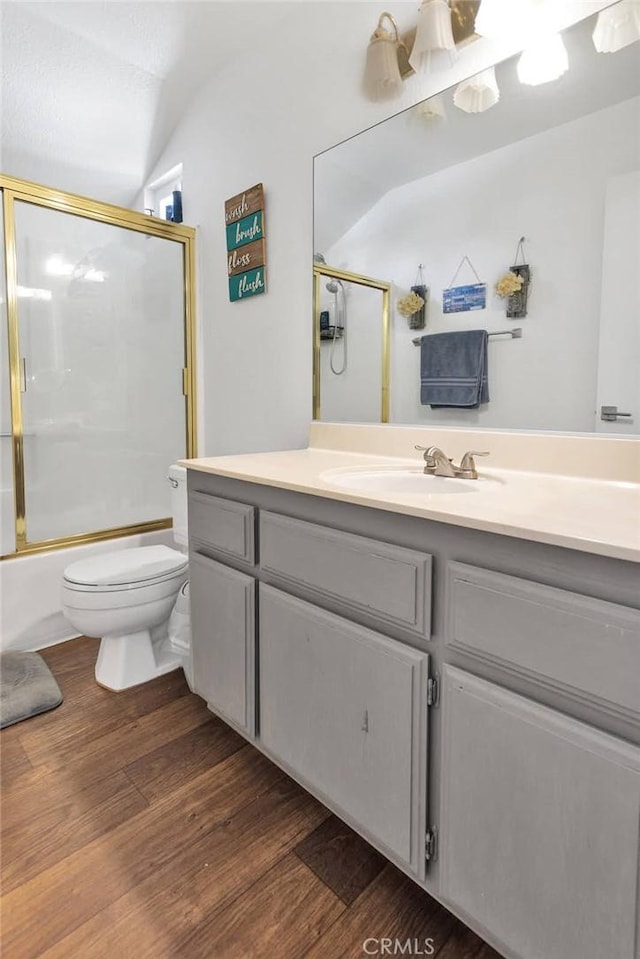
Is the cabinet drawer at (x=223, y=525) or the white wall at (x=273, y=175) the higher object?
the white wall at (x=273, y=175)

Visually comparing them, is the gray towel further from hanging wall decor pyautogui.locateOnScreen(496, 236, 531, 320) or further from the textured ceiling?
the textured ceiling

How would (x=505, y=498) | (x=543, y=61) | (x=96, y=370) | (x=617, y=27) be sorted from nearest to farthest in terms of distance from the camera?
1. (x=505, y=498)
2. (x=617, y=27)
3. (x=543, y=61)
4. (x=96, y=370)

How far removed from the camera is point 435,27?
1.39 metres

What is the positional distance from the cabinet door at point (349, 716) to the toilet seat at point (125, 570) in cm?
69

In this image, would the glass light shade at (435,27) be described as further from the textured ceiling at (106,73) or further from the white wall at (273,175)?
the textured ceiling at (106,73)

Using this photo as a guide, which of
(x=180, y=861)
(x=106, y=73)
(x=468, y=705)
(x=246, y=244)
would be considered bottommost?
(x=180, y=861)

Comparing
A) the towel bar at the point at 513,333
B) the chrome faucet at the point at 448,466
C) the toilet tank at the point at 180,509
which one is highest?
the towel bar at the point at 513,333

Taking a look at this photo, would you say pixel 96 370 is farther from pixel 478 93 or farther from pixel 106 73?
pixel 478 93

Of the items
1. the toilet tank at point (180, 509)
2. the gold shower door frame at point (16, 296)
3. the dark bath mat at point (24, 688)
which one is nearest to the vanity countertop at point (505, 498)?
the toilet tank at point (180, 509)

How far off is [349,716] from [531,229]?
1229 mm

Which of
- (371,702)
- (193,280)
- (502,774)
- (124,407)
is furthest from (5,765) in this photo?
(193,280)

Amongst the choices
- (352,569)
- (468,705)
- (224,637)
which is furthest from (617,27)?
(224,637)

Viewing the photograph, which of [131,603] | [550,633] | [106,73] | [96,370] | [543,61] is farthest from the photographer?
[96,370]

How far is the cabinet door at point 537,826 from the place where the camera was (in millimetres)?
709
